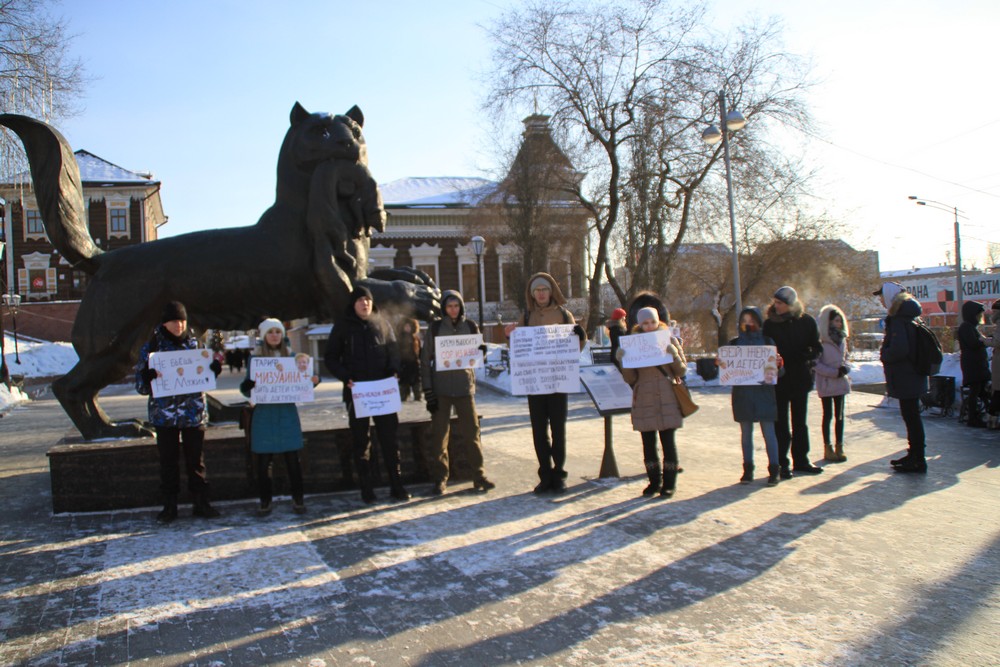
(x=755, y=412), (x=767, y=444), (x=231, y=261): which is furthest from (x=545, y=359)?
(x=231, y=261)

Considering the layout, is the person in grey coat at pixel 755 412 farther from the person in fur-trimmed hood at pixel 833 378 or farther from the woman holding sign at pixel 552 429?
the woman holding sign at pixel 552 429

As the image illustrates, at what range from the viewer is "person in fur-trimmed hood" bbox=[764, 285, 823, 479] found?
709 centimetres

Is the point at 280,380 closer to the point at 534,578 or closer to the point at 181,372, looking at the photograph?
the point at 181,372

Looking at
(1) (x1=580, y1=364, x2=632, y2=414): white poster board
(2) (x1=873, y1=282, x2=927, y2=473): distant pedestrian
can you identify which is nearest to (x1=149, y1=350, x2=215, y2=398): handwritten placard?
(1) (x1=580, y1=364, x2=632, y2=414): white poster board

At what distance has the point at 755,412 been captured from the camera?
6.74 m

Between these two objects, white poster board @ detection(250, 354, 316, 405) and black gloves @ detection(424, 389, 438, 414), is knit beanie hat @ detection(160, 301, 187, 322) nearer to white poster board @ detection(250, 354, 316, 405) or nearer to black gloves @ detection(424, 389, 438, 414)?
white poster board @ detection(250, 354, 316, 405)

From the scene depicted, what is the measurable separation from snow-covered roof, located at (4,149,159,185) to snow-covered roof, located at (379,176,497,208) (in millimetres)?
14482

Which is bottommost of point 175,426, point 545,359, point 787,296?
point 175,426

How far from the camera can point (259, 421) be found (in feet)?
19.6

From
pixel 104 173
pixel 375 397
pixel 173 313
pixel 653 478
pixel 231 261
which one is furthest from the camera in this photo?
pixel 104 173

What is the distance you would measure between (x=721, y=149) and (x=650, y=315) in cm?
1885

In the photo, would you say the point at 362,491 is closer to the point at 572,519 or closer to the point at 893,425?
the point at 572,519

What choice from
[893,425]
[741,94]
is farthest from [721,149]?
[893,425]

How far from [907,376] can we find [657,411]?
2.78 meters
